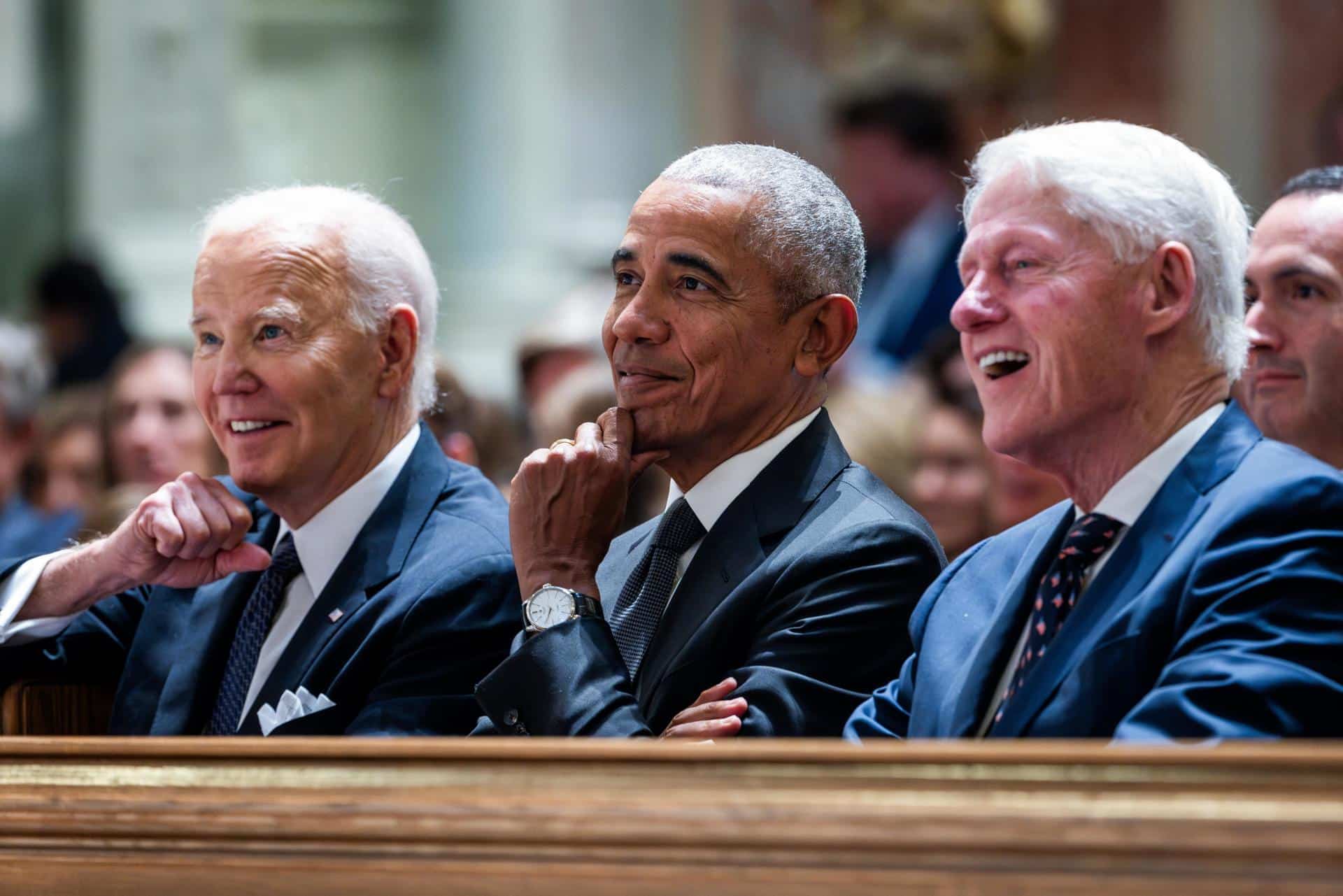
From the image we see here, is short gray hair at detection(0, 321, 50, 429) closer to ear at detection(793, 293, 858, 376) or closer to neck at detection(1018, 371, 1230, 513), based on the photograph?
ear at detection(793, 293, 858, 376)

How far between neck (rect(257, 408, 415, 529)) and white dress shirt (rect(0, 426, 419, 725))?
0.05 ft

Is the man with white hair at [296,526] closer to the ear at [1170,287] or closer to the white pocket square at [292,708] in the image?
the white pocket square at [292,708]

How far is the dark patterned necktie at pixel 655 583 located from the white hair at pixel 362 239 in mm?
570

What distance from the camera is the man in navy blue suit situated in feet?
6.71

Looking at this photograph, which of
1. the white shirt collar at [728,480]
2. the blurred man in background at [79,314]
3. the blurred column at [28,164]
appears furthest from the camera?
the blurred column at [28,164]

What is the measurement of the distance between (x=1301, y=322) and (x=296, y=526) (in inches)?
64.8

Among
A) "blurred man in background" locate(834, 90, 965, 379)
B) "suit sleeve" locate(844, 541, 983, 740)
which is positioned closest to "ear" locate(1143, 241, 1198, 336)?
"suit sleeve" locate(844, 541, 983, 740)

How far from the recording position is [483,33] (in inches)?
323

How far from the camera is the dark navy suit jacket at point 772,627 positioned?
8.01 ft

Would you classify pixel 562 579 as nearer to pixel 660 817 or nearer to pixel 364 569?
pixel 364 569

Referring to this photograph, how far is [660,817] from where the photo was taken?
72.4 inches

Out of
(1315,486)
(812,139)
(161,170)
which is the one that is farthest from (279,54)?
(1315,486)

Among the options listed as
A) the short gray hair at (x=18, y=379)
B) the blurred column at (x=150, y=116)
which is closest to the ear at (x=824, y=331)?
the short gray hair at (x=18, y=379)

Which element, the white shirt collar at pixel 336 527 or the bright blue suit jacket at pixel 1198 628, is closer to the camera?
the bright blue suit jacket at pixel 1198 628
